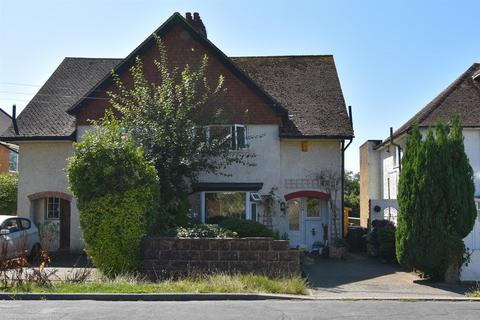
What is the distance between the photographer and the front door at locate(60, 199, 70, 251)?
21812mm

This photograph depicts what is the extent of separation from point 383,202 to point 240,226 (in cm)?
820

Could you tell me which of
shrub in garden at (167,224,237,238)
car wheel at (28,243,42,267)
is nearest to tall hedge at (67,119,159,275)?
shrub in garden at (167,224,237,238)

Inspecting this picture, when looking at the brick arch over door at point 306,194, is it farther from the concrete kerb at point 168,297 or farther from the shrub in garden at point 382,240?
the concrete kerb at point 168,297

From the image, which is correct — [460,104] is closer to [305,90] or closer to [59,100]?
[305,90]

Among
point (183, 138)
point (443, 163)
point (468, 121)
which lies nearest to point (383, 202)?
point (468, 121)

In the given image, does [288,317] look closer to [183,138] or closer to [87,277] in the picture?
[87,277]

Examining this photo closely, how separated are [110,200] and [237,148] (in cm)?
688

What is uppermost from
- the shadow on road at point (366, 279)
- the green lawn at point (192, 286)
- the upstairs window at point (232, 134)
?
the upstairs window at point (232, 134)

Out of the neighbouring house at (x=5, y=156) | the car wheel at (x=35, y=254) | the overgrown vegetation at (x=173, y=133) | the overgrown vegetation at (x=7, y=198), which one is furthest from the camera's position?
the neighbouring house at (x=5, y=156)

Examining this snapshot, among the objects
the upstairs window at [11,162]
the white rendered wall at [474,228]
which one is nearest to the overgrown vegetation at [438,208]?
the white rendered wall at [474,228]

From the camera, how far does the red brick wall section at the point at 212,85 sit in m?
20.8

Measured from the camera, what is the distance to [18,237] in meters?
17.7

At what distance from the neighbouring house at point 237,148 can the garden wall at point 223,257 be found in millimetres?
5375

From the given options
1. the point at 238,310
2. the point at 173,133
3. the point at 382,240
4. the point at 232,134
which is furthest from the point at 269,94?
the point at 238,310
